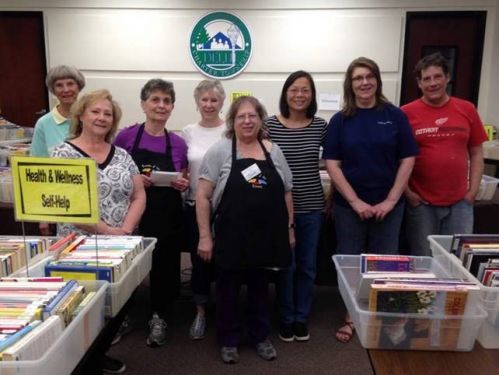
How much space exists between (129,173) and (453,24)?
406 centimetres

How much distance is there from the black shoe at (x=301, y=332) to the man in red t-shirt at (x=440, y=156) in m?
0.76

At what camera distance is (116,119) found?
77.5 inches

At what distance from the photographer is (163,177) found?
2201 mm

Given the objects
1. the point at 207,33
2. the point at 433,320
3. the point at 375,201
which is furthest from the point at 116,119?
the point at 207,33

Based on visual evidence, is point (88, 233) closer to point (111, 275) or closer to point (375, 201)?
point (111, 275)

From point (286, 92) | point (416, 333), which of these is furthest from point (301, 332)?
point (416, 333)

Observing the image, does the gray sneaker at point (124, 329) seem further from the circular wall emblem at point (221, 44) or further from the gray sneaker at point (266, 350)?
the circular wall emblem at point (221, 44)

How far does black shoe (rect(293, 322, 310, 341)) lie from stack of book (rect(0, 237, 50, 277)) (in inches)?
57.3

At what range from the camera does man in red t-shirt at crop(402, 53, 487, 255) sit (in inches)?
87.6

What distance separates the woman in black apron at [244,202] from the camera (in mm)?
1970

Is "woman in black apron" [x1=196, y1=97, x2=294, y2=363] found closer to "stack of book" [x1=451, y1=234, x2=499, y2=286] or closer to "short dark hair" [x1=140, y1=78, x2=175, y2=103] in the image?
"short dark hair" [x1=140, y1=78, x2=175, y2=103]

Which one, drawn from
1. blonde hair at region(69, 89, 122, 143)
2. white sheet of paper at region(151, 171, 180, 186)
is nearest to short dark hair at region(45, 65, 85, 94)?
blonde hair at region(69, 89, 122, 143)

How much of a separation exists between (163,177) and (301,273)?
2.95ft

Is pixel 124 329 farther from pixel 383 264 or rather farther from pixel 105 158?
pixel 383 264
